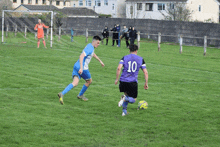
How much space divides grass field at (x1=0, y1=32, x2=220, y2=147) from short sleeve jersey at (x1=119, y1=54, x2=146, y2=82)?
34.8 inches

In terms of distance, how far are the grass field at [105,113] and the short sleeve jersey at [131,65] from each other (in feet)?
2.90

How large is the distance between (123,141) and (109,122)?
1.44 metres

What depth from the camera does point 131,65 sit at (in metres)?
8.87

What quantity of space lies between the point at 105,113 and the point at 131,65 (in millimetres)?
1297

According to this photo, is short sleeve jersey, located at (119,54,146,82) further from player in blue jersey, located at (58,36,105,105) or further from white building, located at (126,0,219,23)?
white building, located at (126,0,219,23)

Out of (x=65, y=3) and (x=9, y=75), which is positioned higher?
(x=65, y=3)

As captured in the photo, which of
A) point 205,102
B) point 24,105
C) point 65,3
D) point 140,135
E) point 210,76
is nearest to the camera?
point 140,135

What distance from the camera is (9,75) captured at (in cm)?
1502

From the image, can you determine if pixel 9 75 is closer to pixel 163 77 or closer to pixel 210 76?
pixel 163 77

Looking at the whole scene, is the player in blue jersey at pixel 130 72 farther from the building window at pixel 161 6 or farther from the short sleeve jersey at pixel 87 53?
the building window at pixel 161 6

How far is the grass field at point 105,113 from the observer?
7.05 meters

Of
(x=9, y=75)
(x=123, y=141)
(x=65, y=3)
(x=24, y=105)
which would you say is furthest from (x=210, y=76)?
(x=65, y=3)

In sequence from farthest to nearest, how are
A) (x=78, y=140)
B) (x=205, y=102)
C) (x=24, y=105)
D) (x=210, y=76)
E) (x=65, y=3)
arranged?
(x=65, y=3) → (x=210, y=76) → (x=205, y=102) → (x=24, y=105) → (x=78, y=140)

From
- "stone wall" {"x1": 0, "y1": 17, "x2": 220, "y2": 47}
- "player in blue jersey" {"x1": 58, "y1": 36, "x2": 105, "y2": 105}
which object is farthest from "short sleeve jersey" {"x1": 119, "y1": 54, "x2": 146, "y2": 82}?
"stone wall" {"x1": 0, "y1": 17, "x2": 220, "y2": 47}
